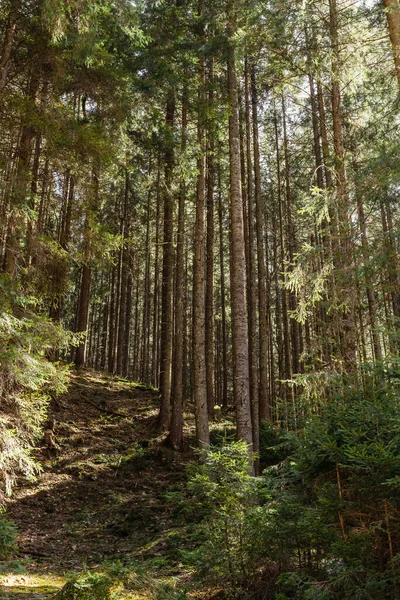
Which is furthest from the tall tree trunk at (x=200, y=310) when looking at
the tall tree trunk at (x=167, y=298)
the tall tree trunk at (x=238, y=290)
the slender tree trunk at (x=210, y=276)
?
the slender tree trunk at (x=210, y=276)

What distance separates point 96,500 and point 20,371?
5.80m

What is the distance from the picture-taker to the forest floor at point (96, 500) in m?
7.02

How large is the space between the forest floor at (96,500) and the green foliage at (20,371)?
1.65 meters

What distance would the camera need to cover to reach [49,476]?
39.5 ft

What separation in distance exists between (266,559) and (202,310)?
793 centimetres

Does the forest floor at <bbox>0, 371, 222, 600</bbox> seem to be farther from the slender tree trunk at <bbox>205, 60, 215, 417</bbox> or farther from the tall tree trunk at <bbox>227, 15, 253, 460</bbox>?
the slender tree trunk at <bbox>205, 60, 215, 417</bbox>

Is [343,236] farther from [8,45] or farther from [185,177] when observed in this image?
[8,45]

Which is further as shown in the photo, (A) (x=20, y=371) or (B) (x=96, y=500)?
(B) (x=96, y=500)

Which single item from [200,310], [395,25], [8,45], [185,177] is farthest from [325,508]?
[185,177]

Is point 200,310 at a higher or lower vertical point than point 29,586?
higher

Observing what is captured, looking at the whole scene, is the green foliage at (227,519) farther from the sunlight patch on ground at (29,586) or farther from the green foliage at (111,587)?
the sunlight patch on ground at (29,586)

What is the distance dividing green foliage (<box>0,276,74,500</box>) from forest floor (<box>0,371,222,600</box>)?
65.0 inches

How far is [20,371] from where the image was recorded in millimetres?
7523

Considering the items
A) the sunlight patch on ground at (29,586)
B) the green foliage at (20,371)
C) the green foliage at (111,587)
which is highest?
the green foliage at (20,371)
